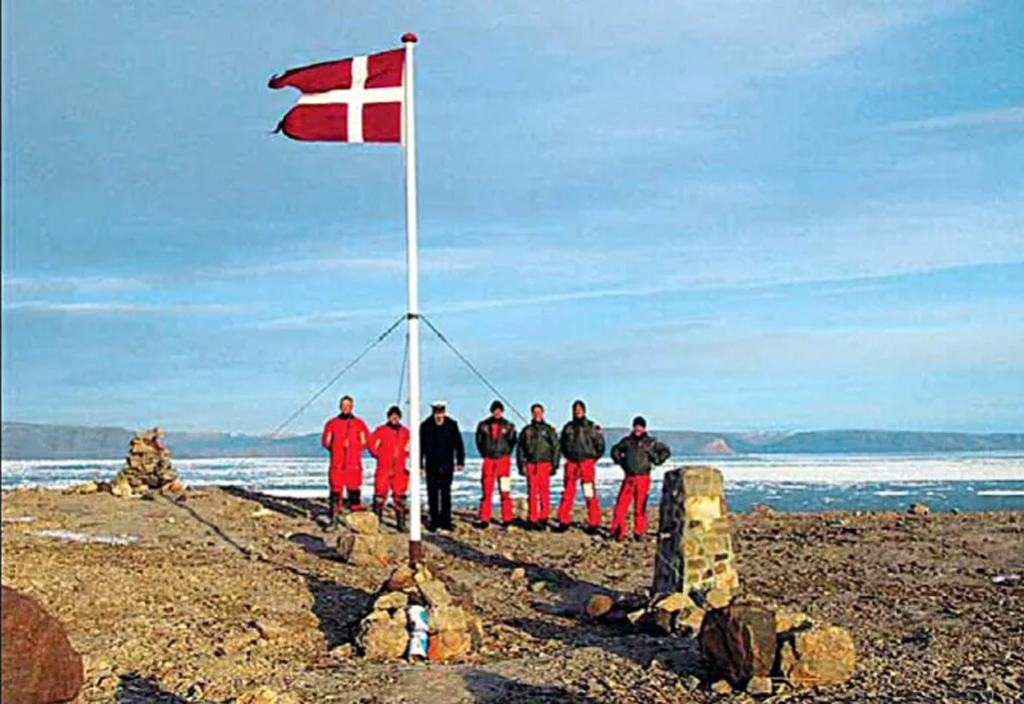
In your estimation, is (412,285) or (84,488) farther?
(84,488)

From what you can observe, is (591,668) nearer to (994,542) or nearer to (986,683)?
(986,683)

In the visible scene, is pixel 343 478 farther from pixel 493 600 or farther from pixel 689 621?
pixel 689 621

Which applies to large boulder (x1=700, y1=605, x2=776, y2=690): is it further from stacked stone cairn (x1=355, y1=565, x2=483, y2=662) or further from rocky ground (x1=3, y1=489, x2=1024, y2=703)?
stacked stone cairn (x1=355, y1=565, x2=483, y2=662)

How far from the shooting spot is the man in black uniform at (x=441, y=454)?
65.6 ft

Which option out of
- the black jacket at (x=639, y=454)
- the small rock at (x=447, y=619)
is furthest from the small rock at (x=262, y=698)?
the black jacket at (x=639, y=454)

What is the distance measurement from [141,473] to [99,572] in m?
10.1

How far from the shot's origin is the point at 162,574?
15.8 metres

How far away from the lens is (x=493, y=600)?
50.4 feet

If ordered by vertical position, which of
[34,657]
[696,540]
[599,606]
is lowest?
[599,606]

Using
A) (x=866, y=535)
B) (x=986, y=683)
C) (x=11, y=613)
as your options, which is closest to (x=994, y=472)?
(x=866, y=535)

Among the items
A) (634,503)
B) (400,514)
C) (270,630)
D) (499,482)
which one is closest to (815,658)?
(270,630)

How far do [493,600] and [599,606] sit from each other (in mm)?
1676

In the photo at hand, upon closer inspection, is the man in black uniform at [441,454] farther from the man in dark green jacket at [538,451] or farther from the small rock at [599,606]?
the small rock at [599,606]

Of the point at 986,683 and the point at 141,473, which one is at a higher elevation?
the point at 141,473
